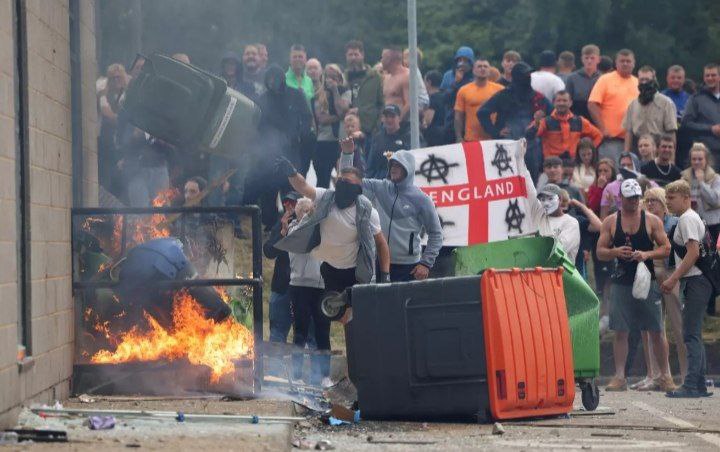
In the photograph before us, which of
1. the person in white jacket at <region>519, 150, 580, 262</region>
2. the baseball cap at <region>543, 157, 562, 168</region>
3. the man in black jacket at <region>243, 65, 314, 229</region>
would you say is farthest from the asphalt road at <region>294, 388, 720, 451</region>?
the man in black jacket at <region>243, 65, 314, 229</region>

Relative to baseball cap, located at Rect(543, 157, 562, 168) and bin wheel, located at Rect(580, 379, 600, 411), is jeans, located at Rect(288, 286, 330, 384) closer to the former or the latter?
bin wheel, located at Rect(580, 379, 600, 411)

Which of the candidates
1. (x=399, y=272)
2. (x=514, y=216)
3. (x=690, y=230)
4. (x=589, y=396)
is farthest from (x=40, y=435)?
(x=514, y=216)

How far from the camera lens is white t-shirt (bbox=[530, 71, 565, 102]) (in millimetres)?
19375

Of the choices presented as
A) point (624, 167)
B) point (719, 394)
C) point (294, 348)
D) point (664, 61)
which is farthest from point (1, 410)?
point (664, 61)

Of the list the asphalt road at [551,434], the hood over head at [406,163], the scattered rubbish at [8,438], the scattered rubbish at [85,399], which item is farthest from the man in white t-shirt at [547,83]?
the scattered rubbish at [8,438]

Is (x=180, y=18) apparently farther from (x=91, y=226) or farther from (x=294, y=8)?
(x=91, y=226)

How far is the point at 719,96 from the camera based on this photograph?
1894 centimetres

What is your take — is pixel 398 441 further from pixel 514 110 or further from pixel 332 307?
pixel 514 110

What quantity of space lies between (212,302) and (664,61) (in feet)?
64.1

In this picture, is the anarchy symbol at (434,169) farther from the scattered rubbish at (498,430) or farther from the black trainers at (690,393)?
the scattered rubbish at (498,430)

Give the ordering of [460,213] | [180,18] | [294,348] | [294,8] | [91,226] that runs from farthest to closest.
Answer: [294,8]
[180,18]
[460,213]
[294,348]
[91,226]

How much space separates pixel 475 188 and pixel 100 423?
7.69m

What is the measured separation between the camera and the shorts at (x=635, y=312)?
1509 cm

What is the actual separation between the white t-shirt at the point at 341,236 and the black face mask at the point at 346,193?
0.06 metres
